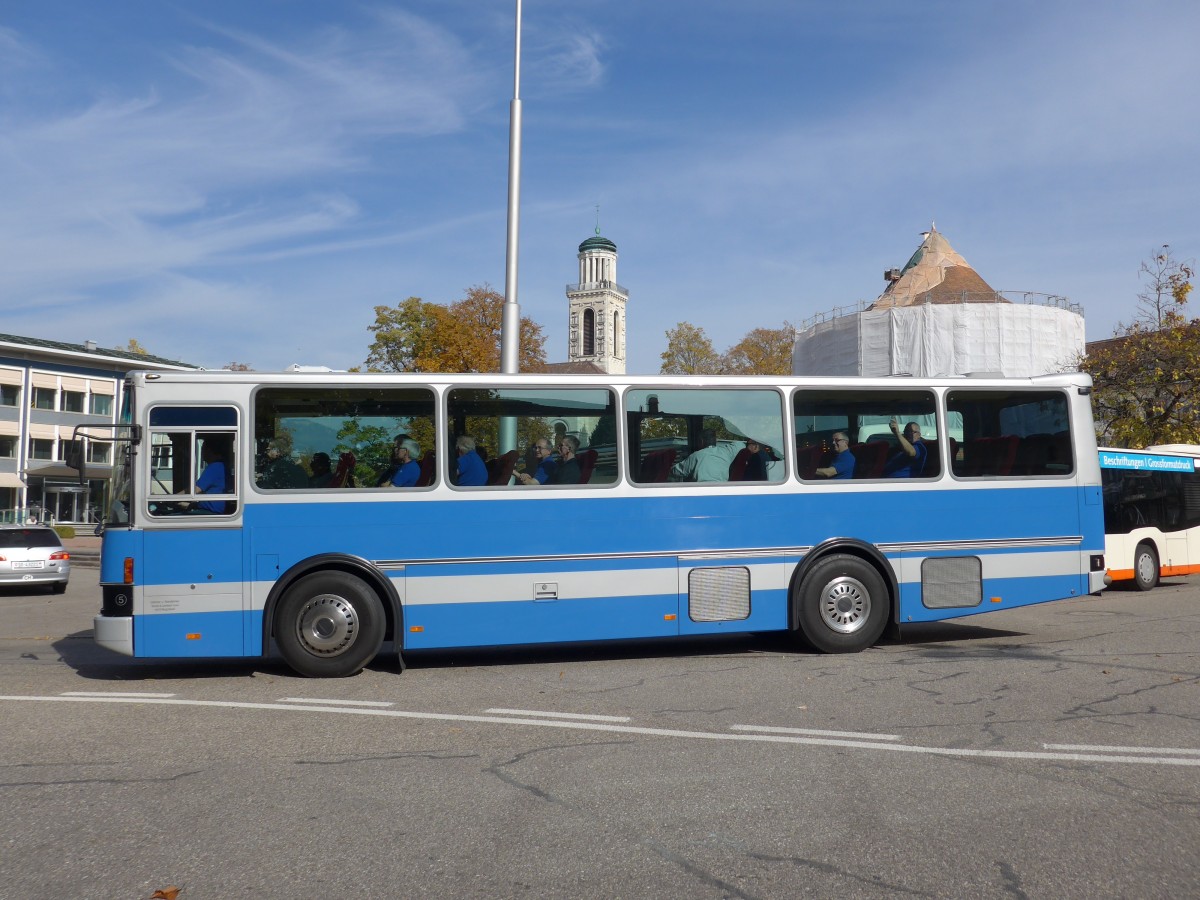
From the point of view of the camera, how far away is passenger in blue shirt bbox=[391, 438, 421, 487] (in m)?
10.3

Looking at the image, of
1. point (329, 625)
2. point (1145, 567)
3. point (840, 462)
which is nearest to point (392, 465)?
point (329, 625)

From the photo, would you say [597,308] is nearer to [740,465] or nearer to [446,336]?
[446,336]

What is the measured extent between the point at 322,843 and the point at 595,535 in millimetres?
5935

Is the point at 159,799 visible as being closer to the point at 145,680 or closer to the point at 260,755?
the point at 260,755

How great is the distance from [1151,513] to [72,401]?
6063cm

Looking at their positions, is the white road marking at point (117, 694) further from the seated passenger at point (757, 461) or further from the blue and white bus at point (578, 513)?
the seated passenger at point (757, 461)

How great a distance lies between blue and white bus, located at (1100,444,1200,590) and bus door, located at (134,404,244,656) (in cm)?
1482

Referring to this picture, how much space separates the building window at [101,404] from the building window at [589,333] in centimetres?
7503

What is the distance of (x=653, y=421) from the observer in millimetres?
10891

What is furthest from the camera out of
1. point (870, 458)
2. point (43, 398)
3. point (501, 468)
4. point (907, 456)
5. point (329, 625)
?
point (43, 398)

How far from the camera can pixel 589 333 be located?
13800 centimetres

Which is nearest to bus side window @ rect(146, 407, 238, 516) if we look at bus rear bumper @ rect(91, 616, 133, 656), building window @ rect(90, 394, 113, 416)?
bus rear bumper @ rect(91, 616, 133, 656)

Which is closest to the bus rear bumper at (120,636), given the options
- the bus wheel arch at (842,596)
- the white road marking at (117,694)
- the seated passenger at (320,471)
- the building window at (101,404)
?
the white road marking at (117,694)

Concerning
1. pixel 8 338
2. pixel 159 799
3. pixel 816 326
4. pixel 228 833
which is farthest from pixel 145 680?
pixel 8 338
